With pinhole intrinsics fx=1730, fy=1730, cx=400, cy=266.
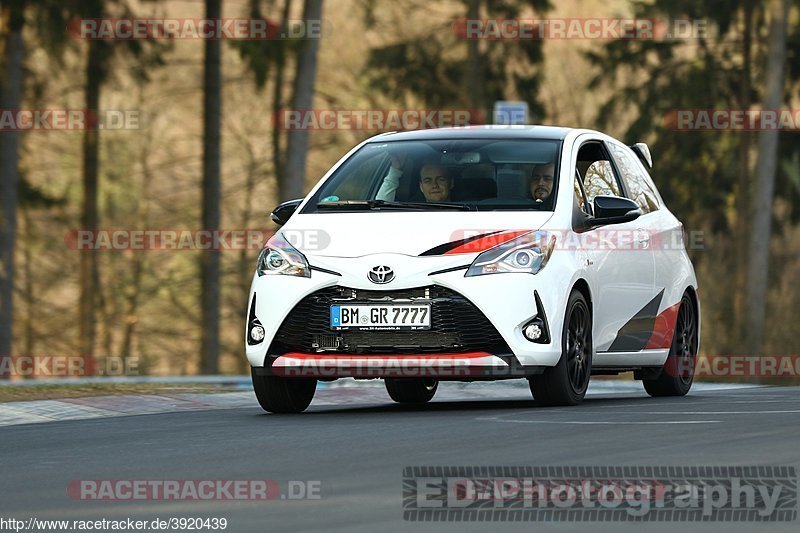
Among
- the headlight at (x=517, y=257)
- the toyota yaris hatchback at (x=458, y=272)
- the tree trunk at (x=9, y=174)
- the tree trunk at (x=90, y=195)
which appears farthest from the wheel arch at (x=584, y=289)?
the tree trunk at (x=90, y=195)

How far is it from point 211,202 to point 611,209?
60.7 ft

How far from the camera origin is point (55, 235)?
44938 mm

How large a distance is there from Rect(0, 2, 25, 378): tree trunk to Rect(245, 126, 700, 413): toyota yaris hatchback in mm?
19957


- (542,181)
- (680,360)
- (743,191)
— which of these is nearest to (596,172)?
(542,181)

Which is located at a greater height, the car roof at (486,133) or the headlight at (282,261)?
the car roof at (486,133)

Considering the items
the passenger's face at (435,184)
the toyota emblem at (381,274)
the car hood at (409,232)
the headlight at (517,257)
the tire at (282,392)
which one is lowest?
the tire at (282,392)

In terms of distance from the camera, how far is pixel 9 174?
105 ft

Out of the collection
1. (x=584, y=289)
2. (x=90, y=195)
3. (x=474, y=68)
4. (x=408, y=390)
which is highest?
(x=474, y=68)

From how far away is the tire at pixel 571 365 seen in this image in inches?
454

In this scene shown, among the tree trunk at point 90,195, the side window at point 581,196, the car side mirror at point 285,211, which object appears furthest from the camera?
the tree trunk at point 90,195

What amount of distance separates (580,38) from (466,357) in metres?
37.1

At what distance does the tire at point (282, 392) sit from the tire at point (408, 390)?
170 cm

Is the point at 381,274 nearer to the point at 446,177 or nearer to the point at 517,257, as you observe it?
the point at 517,257

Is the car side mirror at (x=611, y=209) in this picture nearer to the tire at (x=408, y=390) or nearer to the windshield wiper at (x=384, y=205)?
the windshield wiper at (x=384, y=205)
